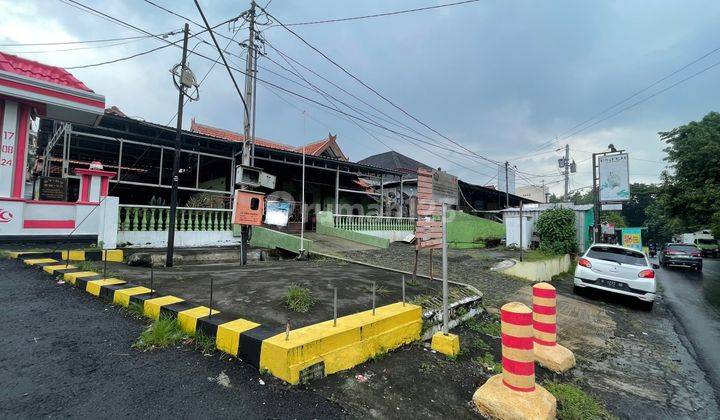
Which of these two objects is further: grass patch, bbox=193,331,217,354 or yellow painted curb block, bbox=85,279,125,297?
yellow painted curb block, bbox=85,279,125,297

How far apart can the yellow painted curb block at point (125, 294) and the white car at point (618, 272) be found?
934 centimetres

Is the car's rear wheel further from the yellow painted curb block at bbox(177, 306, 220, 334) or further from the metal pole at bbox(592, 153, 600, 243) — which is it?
the metal pole at bbox(592, 153, 600, 243)

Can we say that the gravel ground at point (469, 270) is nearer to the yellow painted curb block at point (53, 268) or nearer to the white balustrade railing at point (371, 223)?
the white balustrade railing at point (371, 223)

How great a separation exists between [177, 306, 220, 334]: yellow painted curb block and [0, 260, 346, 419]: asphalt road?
0.30 meters

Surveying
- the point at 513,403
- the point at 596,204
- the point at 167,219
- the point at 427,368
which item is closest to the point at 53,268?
the point at 167,219

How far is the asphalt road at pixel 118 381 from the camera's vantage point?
2.27m

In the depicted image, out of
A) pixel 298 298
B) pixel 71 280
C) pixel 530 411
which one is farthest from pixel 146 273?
A: pixel 530 411

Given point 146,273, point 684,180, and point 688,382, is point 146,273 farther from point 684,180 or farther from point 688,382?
point 684,180

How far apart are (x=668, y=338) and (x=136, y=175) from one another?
65.2ft

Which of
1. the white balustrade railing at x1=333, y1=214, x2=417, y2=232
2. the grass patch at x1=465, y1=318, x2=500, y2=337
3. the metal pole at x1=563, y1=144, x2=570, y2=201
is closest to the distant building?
the metal pole at x1=563, y1=144, x2=570, y2=201

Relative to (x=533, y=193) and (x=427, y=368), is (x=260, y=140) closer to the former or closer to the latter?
(x=427, y=368)

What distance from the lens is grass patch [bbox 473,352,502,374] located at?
11.9 ft

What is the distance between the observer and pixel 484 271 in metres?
9.40

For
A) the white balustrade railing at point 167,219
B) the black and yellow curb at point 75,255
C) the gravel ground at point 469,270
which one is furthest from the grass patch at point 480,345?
the white balustrade railing at point 167,219
